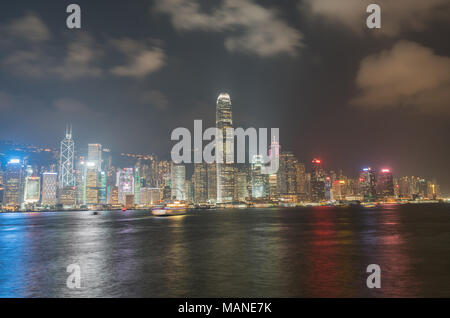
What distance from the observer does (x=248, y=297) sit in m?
23.6

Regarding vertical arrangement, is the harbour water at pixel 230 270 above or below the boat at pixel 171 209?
above

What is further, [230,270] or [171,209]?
[171,209]

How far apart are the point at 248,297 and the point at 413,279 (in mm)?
14259

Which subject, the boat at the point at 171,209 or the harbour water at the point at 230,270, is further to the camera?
the boat at the point at 171,209

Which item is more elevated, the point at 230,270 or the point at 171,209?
the point at 230,270

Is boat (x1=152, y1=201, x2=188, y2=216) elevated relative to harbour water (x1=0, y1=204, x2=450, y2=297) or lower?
lower

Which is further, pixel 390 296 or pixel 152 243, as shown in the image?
pixel 152 243

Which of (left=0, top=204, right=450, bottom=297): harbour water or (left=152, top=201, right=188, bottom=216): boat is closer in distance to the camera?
(left=0, top=204, right=450, bottom=297): harbour water
